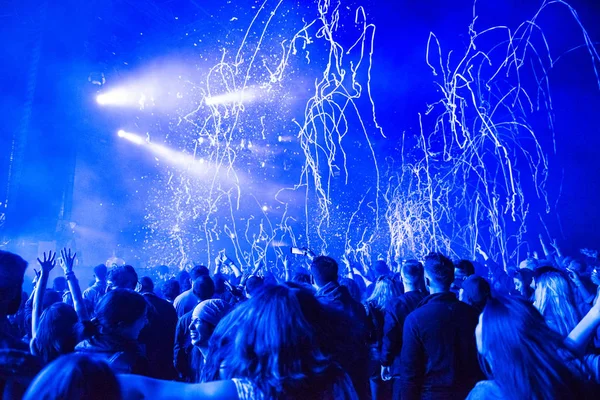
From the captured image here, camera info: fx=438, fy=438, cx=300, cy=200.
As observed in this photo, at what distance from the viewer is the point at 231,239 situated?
26.6 meters

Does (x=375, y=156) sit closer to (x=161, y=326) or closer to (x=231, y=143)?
(x=231, y=143)

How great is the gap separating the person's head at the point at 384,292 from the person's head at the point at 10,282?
2963 mm

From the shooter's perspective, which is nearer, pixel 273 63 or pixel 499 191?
pixel 499 191

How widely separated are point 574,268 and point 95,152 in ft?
68.8

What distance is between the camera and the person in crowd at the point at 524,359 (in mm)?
1498

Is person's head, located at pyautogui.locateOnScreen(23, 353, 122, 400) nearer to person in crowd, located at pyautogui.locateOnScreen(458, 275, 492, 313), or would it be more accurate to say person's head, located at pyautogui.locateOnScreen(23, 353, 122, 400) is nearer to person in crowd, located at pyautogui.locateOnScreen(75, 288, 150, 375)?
person in crowd, located at pyautogui.locateOnScreen(75, 288, 150, 375)

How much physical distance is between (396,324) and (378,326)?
75 centimetres

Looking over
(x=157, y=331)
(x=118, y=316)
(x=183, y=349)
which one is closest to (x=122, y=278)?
(x=157, y=331)

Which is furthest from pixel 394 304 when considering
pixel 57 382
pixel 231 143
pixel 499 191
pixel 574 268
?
pixel 231 143

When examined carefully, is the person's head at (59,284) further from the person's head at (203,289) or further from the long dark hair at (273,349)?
the long dark hair at (273,349)

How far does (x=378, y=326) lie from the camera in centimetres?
406

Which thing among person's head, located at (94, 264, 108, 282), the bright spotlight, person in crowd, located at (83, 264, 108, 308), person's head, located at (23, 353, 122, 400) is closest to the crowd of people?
person's head, located at (23, 353, 122, 400)

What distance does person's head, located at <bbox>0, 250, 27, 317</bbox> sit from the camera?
7.73ft

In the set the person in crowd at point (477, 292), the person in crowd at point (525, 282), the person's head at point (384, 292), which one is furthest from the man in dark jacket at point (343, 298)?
the person in crowd at point (525, 282)
